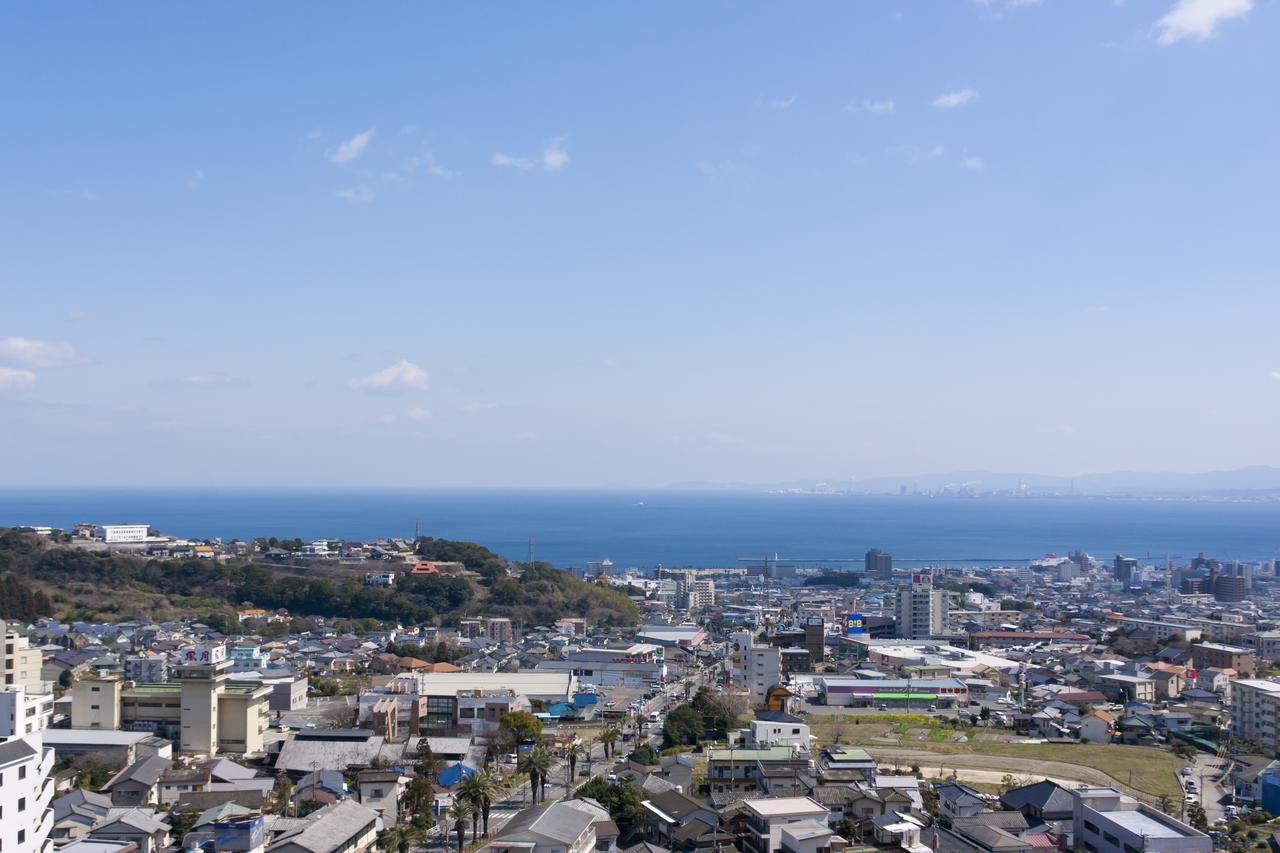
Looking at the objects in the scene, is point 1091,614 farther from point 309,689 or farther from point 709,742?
point 309,689

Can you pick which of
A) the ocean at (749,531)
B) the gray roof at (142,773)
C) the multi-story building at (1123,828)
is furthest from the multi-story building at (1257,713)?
the ocean at (749,531)

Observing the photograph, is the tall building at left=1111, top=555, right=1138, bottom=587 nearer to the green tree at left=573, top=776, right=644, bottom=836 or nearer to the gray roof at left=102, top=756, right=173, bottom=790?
the green tree at left=573, top=776, right=644, bottom=836

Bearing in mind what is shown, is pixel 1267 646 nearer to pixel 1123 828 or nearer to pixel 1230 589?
pixel 1230 589

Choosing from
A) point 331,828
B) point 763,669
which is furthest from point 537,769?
point 763,669

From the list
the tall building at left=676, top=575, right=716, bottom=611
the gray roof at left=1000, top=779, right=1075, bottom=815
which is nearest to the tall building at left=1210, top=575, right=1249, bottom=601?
the tall building at left=676, top=575, right=716, bottom=611

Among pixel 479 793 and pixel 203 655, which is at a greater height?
pixel 479 793

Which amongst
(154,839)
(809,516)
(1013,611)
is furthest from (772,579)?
(809,516)
